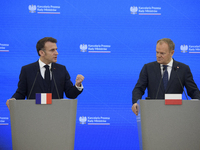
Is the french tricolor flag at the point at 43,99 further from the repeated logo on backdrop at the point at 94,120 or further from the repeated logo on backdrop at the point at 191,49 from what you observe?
the repeated logo on backdrop at the point at 191,49

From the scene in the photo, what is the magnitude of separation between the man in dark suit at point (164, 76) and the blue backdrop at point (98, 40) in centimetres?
117

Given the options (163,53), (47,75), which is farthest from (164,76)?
(47,75)

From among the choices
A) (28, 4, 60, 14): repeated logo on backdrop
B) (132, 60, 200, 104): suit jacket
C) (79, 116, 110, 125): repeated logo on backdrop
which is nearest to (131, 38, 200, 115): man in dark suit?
(132, 60, 200, 104): suit jacket

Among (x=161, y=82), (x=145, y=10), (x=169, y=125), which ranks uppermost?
(x=145, y=10)

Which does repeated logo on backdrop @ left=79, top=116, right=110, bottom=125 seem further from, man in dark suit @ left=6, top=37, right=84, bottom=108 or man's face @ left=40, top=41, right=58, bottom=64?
man's face @ left=40, top=41, right=58, bottom=64

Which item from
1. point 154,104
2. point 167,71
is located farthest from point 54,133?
point 167,71

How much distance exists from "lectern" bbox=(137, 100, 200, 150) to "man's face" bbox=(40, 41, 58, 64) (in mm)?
1288

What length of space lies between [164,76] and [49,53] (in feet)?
4.24

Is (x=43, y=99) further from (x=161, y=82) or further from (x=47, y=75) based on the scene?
(x=161, y=82)

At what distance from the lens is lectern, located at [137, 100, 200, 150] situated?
2.08 metres

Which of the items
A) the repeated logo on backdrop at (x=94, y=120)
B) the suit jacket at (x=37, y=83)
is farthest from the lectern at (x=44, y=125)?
the repeated logo on backdrop at (x=94, y=120)

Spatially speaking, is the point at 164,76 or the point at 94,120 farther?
the point at 94,120

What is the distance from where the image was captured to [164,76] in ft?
9.54

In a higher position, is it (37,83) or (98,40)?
(98,40)
